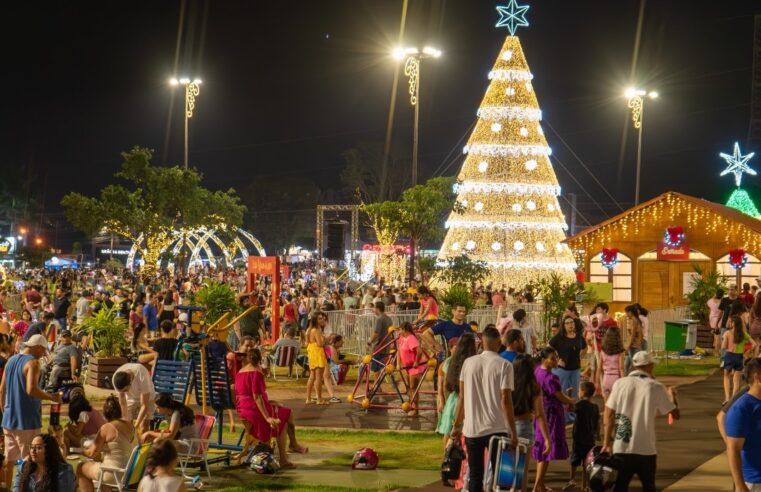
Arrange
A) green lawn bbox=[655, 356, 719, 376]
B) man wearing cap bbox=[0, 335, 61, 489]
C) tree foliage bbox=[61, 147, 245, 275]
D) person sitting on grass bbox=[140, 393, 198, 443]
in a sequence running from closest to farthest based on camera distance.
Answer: man wearing cap bbox=[0, 335, 61, 489]
person sitting on grass bbox=[140, 393, 198, 443]
green lawn bbox=[655, 356, 719, 376]
tree foliage bbox=[61, 147, 245, 275]

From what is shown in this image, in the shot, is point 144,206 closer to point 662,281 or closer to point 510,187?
point 510,187

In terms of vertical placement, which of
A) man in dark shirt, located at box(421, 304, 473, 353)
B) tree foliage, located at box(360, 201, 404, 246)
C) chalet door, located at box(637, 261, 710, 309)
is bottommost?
man in dark shirt, located at box(421, 304, 473, 353)

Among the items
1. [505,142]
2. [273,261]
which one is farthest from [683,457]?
[505,142]

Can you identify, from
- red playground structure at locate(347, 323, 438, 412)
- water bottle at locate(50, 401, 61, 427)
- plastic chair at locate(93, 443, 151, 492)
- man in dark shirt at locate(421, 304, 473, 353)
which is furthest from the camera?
red playground structure at locate(347, 323, 438, 412)

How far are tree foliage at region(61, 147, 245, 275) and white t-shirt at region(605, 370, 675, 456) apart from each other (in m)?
38.6

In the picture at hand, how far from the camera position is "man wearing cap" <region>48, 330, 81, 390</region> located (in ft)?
52.0

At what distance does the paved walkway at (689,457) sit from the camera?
10.5m

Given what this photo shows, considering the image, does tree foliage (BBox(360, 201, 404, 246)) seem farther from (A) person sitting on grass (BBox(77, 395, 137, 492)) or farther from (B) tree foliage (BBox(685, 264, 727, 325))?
(A) person sitting on grass (BBox(77, 395, 137, 492))

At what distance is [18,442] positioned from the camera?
9.85 meters

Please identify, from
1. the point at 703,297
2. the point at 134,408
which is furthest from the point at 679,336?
the point at 134,408

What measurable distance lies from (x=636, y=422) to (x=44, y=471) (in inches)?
177

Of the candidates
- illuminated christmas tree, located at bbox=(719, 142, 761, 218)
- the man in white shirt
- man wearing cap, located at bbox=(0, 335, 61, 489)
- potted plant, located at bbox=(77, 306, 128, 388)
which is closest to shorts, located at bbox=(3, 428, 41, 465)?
man wearing cap, located at bbox=(0, 335, 61, 489)

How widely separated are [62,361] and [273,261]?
10.2 m

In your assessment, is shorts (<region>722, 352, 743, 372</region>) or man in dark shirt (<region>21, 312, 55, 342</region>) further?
shorts (<region>722, 352, 743, 372</region>)
